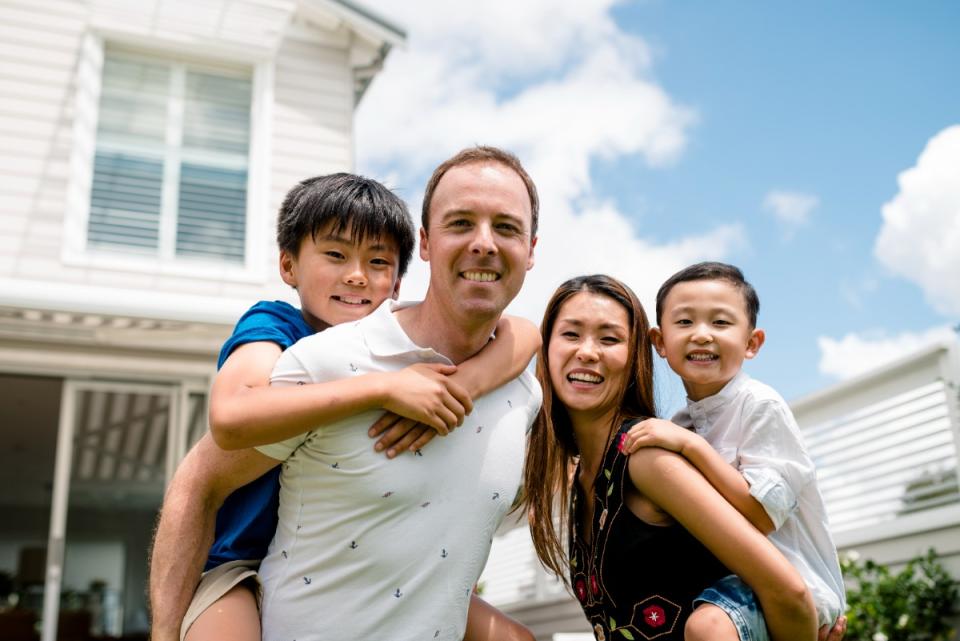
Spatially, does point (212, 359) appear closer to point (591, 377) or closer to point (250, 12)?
point (250, 12)

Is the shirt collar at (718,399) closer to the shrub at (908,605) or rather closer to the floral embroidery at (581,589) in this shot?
the floral embroidery at (581,589)

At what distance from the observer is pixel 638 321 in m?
2.25

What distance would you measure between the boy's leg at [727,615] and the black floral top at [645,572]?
5 cm

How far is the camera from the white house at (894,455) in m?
4.86

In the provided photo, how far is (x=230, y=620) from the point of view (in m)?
1.70

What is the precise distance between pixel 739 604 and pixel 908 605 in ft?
10.9

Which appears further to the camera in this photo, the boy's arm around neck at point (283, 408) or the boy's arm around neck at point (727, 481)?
the boy's arm around neck at point (727, 481)

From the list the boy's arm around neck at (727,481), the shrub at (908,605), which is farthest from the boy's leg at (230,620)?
the shrub at (908,605)

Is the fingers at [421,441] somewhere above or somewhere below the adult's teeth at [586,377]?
below

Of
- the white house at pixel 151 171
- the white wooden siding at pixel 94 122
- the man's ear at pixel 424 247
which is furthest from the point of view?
the white wooden siding at pixel 94 122

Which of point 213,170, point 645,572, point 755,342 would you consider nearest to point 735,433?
point 755,342

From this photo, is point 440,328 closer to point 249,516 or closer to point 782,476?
point 249,516

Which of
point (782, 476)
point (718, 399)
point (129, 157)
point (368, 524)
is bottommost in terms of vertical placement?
point (368, 524)

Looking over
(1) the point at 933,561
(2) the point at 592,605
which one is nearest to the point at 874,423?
(1) the point at 933,561
